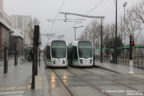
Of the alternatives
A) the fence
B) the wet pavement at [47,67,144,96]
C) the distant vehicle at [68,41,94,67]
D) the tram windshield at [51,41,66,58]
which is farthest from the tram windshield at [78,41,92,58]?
the wet pavement at [47,67,144,96]

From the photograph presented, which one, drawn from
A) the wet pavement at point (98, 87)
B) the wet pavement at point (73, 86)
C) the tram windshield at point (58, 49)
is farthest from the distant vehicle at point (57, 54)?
the wet pavement at point (98, 87)

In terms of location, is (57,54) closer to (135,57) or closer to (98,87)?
(98,87)

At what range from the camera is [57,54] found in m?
21.9

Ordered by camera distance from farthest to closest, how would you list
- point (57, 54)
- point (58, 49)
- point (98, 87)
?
point (58, 49)
point (57, 54)
point (98, 87)

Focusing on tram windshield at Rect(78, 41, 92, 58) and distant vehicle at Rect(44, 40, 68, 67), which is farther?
tram windshield at Rect(78, 41, 92, 58)

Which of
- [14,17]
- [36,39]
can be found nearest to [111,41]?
[36,39]

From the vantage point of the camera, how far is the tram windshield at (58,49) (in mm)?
21922

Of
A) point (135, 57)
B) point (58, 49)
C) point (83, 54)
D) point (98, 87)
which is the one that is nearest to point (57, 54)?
point (58, 49)

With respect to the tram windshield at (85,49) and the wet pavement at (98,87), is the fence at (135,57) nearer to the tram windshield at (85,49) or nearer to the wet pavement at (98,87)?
the tram windshield at (85,49)

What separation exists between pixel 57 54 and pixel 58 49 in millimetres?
602

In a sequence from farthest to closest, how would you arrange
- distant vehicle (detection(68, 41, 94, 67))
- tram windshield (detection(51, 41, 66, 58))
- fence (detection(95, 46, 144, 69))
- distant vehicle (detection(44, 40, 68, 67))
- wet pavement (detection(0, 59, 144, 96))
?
1. fence (detection(95, 46, 144, 69))
2. distant vehicle (detection(68, 41, 94, 67))
3. tram windshield (detection(51, 41, 66, 58))
4. distant vehicle (detection(44, 40, 68, 67))
5. wet pavement (detection(0, 59, 144, 96))

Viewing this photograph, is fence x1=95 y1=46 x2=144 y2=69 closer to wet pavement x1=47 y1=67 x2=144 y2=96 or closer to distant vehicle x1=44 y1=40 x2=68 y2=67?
distant vehicle x1=44 y1=40 x2=68 y2=67

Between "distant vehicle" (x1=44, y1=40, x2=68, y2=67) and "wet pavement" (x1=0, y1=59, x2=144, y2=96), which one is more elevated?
"distant vehicle" (x1=44, y1=40, x2=68, y2=67)

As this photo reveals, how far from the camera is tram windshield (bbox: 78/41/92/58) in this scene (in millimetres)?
22484
